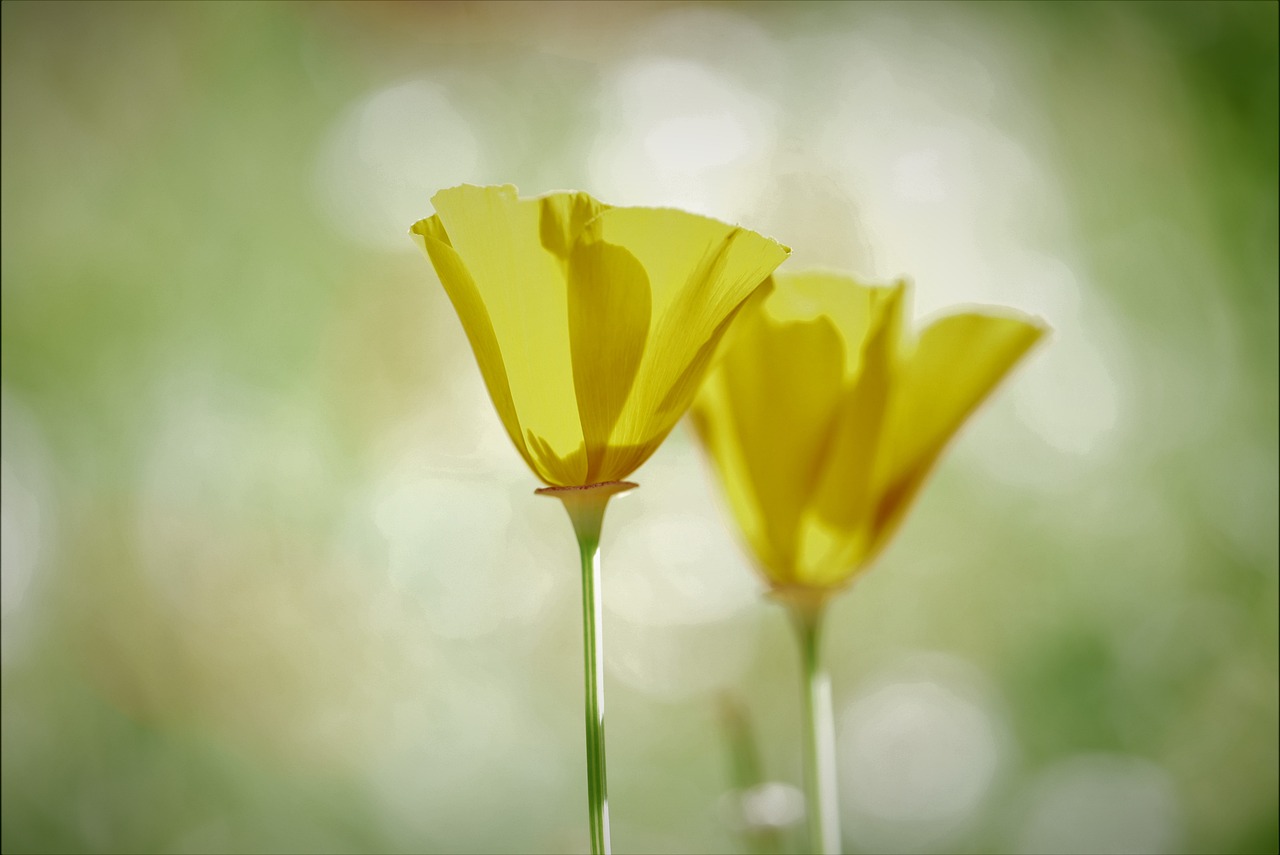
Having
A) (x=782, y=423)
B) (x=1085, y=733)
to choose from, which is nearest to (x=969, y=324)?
(x=782, y=423)

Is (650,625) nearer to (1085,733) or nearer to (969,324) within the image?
(1085,733)

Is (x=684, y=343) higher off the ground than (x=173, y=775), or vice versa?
(x=684, y=343)

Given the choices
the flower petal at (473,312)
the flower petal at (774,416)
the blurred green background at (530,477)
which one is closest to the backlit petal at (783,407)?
the flower petal at (774,416)

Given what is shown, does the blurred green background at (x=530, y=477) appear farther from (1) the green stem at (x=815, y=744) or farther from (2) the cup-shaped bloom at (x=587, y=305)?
(2) the cup-shaped bloom at (x=587, y=305)

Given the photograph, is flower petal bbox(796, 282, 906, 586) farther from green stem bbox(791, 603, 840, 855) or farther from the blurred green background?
the blurred green background

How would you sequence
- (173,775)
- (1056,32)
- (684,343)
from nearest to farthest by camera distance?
(684,343), (173,775), (1056,32)

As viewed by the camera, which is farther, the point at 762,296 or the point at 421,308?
the point at 421,308

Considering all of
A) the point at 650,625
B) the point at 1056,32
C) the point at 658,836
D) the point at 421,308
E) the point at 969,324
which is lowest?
the point at 658,836
